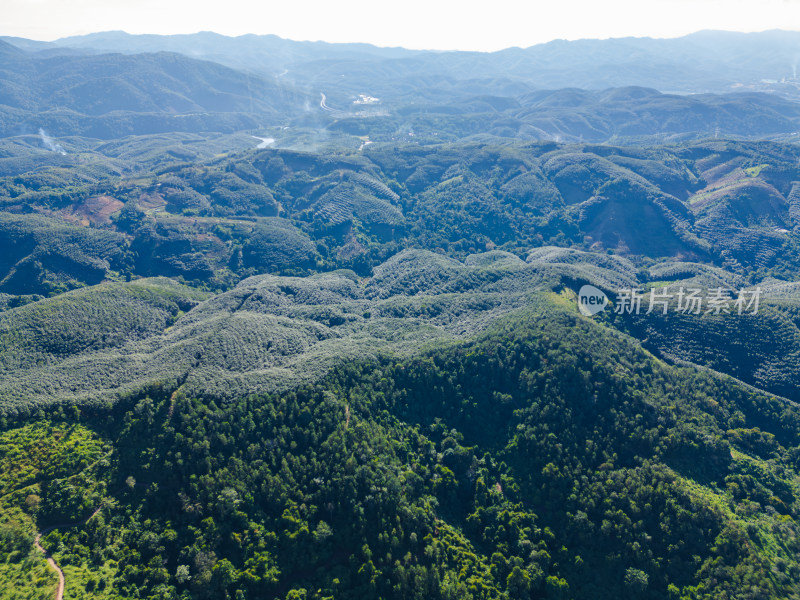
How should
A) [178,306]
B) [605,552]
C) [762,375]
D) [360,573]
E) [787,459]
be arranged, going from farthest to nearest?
[178,306], [762,375], [787,459], [605,552], [360,573]

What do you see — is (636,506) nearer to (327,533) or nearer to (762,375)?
(327,533)

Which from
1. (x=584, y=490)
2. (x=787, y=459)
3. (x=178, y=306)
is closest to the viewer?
(x=584, y=490)

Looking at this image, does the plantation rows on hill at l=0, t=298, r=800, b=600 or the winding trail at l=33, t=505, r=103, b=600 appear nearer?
the winding trail at l=33, t=505, r=103, b=600

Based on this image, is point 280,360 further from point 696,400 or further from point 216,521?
point 696,400

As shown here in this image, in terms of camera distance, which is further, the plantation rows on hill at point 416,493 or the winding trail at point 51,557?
the plantation rows on hill at point 416,493

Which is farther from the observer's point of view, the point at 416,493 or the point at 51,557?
the point at 416,493

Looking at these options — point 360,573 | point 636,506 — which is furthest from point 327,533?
point 636,506

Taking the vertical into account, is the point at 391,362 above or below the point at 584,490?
above

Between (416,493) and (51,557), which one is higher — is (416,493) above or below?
below

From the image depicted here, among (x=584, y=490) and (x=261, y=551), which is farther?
(x=584, y=490)

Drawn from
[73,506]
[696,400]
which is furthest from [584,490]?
[73,506]

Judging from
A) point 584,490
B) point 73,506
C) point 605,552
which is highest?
point 73,506
